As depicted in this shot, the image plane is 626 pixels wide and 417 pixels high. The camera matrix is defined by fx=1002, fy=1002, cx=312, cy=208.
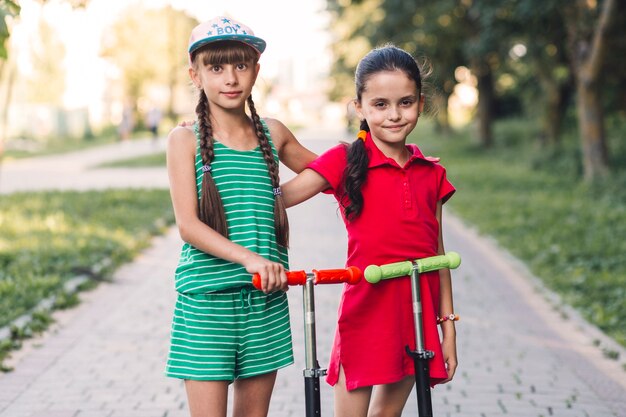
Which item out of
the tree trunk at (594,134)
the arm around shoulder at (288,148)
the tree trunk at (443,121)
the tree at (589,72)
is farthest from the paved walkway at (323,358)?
the tree trunk at (443,121)

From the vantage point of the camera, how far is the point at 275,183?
10.5ft

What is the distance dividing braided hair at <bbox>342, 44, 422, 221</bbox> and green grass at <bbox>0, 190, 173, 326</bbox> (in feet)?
16.1

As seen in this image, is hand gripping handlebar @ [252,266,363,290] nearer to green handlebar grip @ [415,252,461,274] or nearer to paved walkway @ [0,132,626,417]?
green handlebar grip @ [415,252,461,274]

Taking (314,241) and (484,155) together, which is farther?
(484,155)

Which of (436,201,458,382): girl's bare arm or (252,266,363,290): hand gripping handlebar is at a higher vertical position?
(252,266,363,290): hand gripping handlebar

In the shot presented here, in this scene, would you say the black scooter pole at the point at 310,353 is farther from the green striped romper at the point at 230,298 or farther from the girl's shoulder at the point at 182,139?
the girl's shoulder at the point at 182,139

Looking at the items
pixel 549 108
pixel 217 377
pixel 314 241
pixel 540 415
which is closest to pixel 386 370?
pixel 217 377

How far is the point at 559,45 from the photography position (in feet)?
77.6

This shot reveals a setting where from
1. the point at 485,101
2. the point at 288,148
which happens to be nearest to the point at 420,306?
the point at 288,148

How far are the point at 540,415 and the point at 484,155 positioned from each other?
25.7 m

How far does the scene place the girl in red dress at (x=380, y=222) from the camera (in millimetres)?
3227

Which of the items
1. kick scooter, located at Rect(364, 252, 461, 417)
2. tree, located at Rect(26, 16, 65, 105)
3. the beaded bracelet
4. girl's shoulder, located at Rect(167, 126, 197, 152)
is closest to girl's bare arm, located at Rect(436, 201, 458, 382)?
the beaded bracelet

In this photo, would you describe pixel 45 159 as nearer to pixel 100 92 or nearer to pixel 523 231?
pixel 523 231

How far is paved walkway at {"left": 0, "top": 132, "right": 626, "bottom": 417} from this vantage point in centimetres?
555
